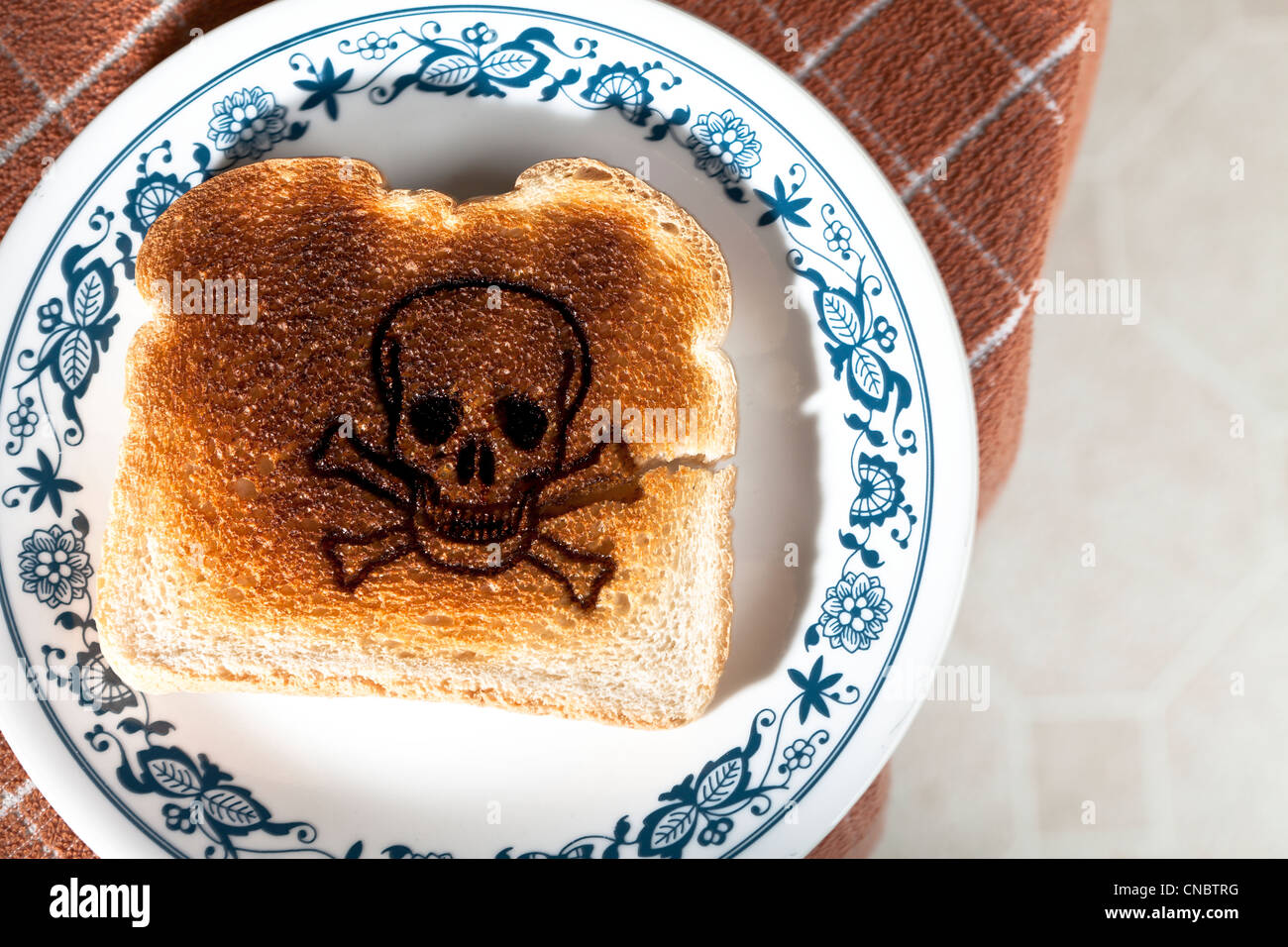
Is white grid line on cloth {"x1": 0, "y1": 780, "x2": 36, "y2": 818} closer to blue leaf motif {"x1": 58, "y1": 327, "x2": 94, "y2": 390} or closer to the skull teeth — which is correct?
blue leaf motif {"x1": 58, "y1": 327, "x2": 94, "y2": 390}

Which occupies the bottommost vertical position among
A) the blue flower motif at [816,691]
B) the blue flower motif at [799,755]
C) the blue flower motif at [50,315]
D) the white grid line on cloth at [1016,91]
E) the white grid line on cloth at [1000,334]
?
the blue flower motif at [799,755]

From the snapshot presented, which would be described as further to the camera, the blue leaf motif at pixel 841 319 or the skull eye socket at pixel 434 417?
the blue leaf motif at pixel 841 319

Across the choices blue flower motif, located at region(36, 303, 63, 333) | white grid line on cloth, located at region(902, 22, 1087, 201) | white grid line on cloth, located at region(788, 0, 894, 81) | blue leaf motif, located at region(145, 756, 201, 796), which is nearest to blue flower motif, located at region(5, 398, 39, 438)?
blue flower motif, located at region(36, 303, 63, 333)

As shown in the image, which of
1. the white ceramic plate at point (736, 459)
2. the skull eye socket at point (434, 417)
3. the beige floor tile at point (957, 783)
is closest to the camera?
the skull eye socket at point (434, 417)

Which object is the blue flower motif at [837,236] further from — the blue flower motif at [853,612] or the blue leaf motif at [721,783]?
the blue leaf motif at [721,783]

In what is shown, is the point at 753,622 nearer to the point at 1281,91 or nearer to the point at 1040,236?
the point at 1040,236

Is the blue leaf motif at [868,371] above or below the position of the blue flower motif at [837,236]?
below

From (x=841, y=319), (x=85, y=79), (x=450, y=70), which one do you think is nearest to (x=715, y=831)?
(x=841, y=319)

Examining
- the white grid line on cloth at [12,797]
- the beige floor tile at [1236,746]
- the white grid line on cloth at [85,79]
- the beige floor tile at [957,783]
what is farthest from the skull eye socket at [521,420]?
the beige floor tile at [1236,746]
